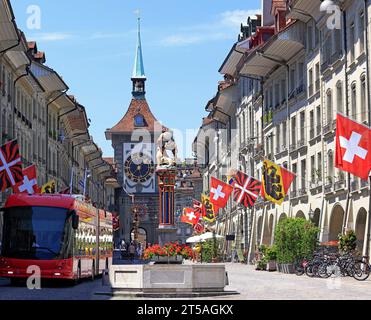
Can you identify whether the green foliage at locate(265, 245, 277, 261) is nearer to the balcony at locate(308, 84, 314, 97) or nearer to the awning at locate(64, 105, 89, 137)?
the balcony at locate(308, 84, 314, 97)

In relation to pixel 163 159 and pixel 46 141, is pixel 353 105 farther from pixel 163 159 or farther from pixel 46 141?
pixel 46 141

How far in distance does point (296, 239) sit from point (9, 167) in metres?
12.9

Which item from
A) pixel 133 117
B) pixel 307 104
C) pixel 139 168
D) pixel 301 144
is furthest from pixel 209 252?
pixel 133 117

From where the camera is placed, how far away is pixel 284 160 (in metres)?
63.7

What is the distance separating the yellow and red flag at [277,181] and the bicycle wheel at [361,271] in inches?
425

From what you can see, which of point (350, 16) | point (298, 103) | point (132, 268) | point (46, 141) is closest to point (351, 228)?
point (350, 16)

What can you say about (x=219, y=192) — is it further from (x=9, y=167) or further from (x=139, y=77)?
(x=139, y=77)

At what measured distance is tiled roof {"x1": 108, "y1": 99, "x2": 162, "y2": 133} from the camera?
17900 cm

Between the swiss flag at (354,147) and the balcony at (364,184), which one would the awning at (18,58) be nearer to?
the balcony at (364,184)

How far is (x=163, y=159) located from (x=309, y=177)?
77.6ft

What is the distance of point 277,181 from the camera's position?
48.5 meters

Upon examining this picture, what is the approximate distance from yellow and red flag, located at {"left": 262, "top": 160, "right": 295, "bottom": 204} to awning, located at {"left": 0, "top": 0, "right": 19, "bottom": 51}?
15.1 meters

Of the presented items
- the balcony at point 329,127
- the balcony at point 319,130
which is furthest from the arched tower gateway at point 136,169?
the balcony at point 329,127

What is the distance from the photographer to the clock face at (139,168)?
17261 cm
